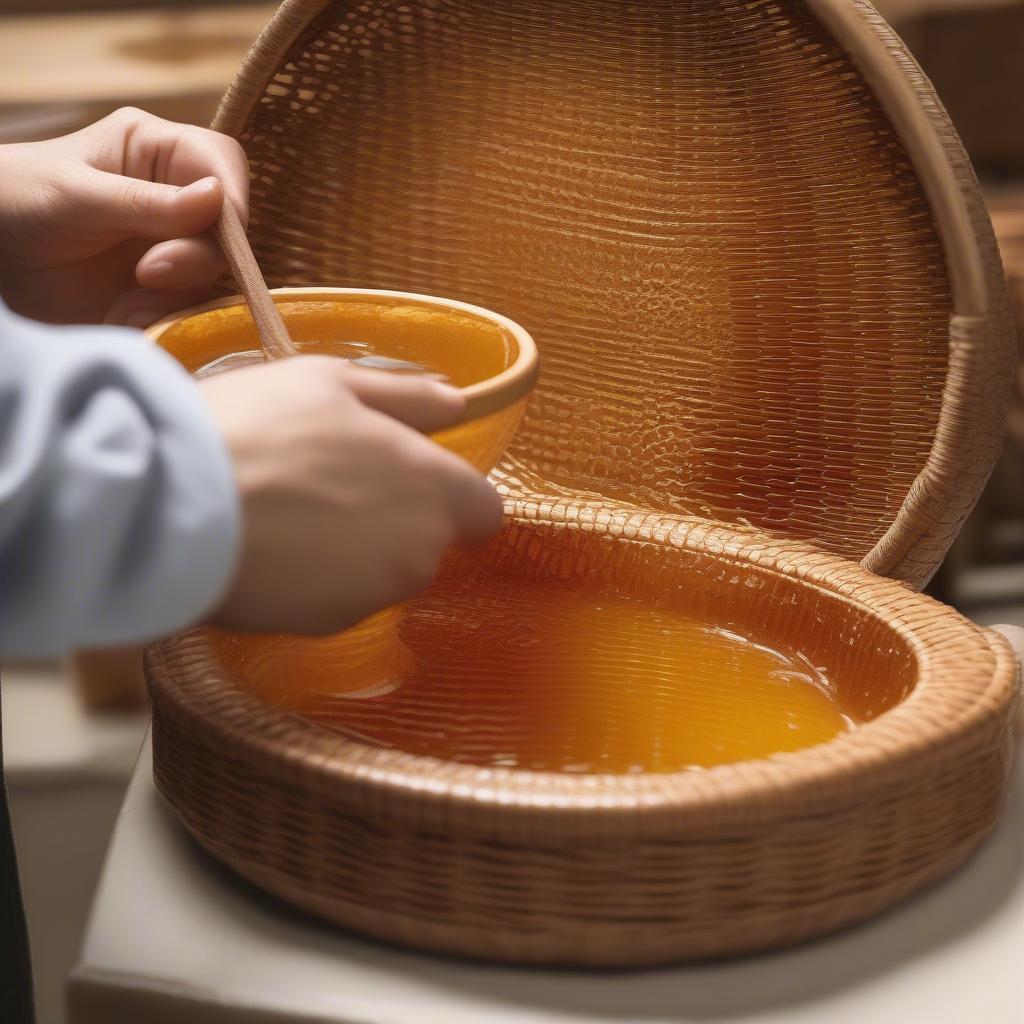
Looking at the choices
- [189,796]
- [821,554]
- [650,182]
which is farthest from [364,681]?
[650,182]

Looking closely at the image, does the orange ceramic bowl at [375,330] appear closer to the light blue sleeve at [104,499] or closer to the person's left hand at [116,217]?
the person's left hand at [116,217]

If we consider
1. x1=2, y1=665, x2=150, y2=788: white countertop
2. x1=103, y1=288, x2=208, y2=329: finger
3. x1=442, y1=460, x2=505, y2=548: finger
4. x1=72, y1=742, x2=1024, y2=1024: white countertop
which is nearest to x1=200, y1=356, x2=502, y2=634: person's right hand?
x1=442, y1=460, x2=505, y2=548: finger

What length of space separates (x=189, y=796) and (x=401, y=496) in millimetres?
150

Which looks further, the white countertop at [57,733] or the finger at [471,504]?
the white countertop at [57,733]

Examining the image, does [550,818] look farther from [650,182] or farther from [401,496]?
[650,182]

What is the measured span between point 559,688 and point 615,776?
11 centimetres

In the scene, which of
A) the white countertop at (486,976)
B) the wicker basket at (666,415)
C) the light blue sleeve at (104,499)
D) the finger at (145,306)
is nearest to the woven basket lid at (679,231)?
the wicker basket at (666,415)

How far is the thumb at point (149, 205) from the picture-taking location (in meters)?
0.55

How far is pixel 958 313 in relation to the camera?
22.3 inches

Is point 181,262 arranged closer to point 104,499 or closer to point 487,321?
point 487,321

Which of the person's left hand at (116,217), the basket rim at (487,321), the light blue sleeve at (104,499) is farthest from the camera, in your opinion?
the person's left hand at (116,217)

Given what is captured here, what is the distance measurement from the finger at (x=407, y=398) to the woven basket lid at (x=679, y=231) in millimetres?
231

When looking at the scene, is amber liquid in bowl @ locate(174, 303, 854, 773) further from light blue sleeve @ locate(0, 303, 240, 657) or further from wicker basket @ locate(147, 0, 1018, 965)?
light blue sleeve @ locate(0, 303, 240, 657)

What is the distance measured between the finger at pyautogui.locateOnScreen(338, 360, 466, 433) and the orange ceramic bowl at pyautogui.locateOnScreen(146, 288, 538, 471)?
94mm
